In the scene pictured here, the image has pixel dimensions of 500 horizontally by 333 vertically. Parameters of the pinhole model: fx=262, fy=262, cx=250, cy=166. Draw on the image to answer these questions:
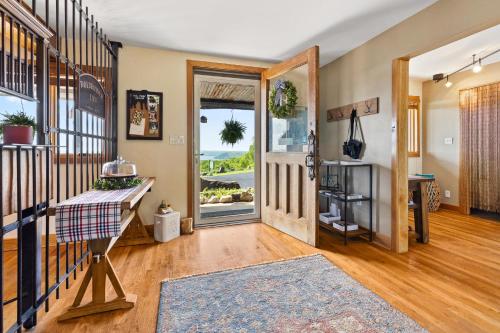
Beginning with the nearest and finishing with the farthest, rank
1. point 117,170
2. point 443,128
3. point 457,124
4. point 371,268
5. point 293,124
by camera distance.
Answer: point 117,170
point 371,268
point 293,124
point 457,124
point 443,128

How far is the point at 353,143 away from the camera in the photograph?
3076 mm

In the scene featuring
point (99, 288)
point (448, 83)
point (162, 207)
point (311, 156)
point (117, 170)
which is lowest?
point (99, 288)

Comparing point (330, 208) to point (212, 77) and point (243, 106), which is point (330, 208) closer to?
point (243, 106)

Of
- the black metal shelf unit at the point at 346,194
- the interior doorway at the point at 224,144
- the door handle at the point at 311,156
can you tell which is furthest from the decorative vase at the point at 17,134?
the black metal shelf unit at the point at 346,194

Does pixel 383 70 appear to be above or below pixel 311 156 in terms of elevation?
above

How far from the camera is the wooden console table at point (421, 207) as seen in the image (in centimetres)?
281

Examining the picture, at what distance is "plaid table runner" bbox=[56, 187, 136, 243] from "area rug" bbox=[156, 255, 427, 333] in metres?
0.63

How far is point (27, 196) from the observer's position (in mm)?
1319

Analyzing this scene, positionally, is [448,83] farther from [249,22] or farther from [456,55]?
[249,22]

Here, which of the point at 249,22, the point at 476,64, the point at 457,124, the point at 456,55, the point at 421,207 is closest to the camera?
the point at 249,22

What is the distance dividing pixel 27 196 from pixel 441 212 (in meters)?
5.17

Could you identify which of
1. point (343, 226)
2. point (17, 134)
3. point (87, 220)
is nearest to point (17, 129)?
point (17, 134)

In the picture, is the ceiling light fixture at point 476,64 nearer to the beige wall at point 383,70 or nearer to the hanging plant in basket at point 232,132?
the beige wall at point 383,70

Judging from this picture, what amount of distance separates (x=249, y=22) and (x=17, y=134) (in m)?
2.04
